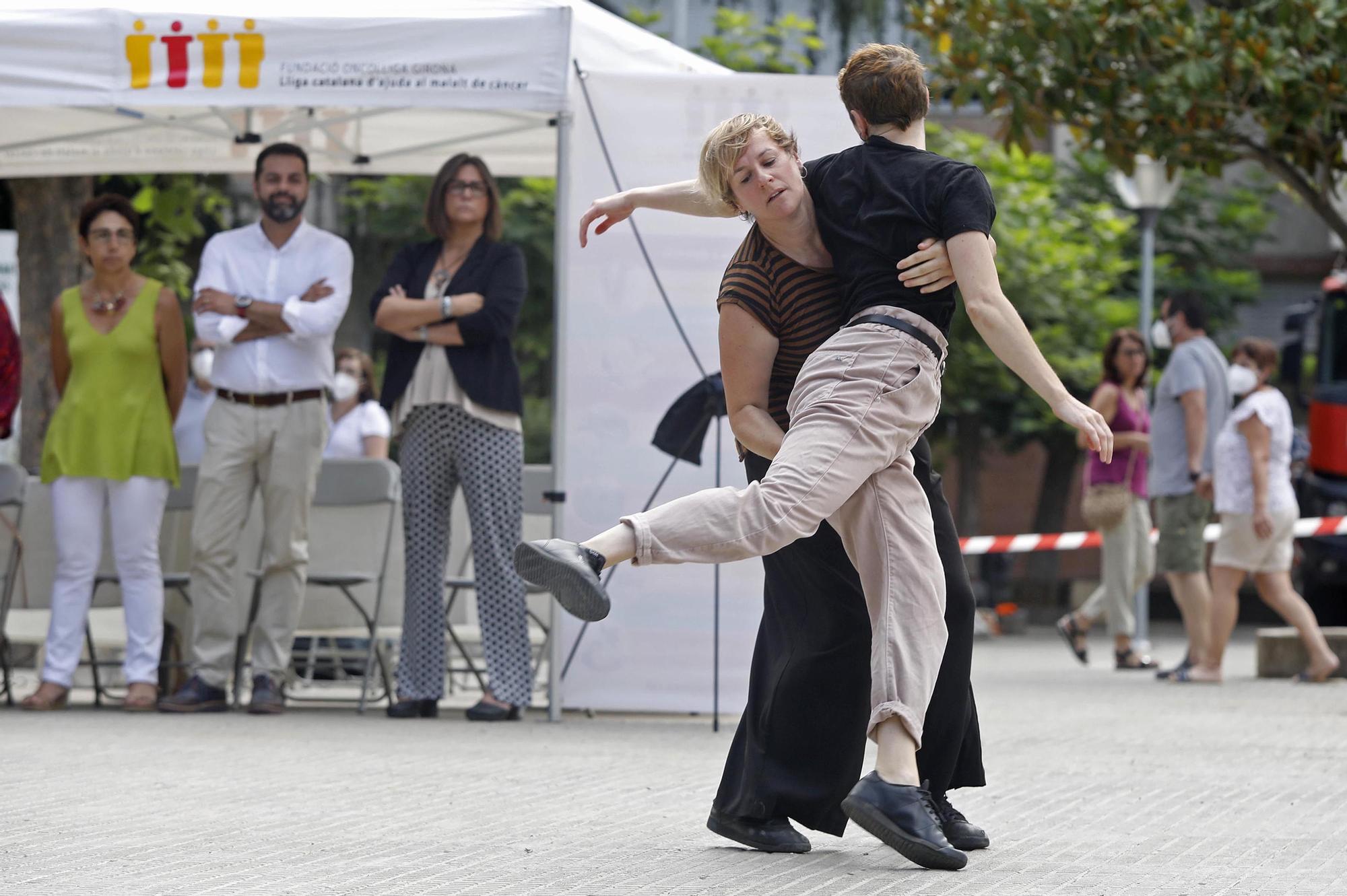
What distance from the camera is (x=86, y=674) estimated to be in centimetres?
1103

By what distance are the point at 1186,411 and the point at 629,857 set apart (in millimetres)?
7989

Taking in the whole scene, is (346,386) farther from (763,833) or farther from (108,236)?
(763,833)

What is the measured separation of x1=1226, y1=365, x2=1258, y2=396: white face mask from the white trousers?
655 centimetres

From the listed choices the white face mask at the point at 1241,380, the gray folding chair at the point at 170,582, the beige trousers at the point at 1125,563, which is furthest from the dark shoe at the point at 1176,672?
the gray folding chair at the point at 170,582

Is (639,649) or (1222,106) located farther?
(1222,106)

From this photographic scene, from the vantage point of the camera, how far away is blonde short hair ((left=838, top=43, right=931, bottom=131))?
16.3 feet

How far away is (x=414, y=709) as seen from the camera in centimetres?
885

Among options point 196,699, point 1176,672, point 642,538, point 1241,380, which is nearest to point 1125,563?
point 1176,672

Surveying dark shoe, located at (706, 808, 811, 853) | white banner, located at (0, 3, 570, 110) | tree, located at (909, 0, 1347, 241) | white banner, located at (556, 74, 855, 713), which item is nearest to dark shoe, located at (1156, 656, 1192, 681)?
tree, located at (909, 0, 1347, 241)

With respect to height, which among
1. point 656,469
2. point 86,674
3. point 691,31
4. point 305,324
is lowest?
point 86,674

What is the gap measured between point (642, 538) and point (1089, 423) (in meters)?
1.02

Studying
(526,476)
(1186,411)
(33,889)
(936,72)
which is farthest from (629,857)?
(1186,411)

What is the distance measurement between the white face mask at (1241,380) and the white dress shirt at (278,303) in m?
5.81

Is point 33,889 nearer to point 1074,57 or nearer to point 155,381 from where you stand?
point 155,381
